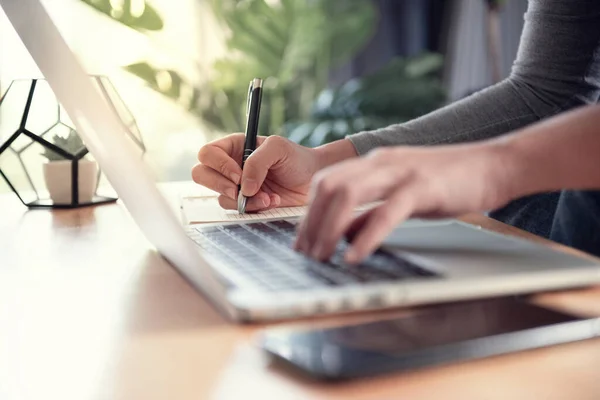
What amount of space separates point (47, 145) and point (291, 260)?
0.63 meters

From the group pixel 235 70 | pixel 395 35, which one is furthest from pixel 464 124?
pixel 395 35

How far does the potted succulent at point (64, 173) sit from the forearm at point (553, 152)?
26.5 inches

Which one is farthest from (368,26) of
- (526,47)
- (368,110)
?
(526,47)

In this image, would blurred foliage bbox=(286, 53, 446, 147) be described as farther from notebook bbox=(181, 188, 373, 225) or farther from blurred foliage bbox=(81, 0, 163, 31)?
notebook bbox=(181, 188, 373, 225)

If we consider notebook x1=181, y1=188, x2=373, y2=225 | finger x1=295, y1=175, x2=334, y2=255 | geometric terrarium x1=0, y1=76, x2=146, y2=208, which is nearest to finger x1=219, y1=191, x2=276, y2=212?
notebook x1=181, y1=188, x2=373, y2=225

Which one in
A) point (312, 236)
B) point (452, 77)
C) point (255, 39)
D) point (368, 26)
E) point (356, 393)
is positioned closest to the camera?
point (356, 393)

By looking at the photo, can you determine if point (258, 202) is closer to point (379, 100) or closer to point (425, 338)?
point (425, 338)

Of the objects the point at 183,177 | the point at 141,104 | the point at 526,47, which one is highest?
the point at 526,47

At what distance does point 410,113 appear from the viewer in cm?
299

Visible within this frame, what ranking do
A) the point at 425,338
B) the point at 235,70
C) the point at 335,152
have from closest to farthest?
the point at 425,338, the point at 335,152, the point at 235,70

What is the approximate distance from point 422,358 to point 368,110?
101 inches

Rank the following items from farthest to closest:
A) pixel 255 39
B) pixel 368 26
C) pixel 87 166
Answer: pixel 368 26, pixel 255 39, pixel 87 166

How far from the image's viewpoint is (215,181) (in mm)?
989

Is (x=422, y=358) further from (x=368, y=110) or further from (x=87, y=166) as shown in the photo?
(x=368, y=110)
